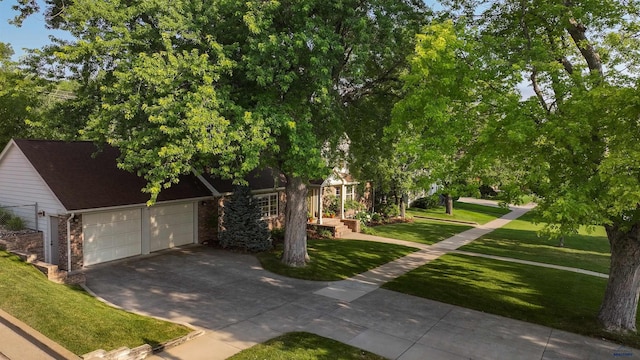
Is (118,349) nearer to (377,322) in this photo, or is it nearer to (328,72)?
(377,322)

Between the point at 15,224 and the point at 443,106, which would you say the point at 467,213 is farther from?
the point at 15,224

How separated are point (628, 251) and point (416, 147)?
6.15 meters

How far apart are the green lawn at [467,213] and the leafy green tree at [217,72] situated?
2302 cm

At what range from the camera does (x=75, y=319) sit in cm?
944

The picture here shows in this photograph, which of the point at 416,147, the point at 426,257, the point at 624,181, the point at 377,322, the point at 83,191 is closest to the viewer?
the point at 624,181

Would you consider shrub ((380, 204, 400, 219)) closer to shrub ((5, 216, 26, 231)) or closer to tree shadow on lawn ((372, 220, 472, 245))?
tree shadow on lawn ((372, 220, 472, 245))

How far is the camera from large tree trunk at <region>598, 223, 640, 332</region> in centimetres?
1058

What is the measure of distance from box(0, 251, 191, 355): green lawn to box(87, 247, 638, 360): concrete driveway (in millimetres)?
720

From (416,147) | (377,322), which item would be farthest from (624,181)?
(377,322)

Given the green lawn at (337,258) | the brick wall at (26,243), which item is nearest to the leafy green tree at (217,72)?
the green lawn at (337,258)

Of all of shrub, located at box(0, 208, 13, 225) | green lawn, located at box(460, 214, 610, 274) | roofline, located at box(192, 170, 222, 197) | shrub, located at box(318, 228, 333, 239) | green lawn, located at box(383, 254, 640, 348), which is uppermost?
roofline, located at box(192, 170, 222, 197)

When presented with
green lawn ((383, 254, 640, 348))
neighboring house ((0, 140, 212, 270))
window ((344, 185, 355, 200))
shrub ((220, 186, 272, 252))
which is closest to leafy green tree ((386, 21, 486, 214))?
green lawn ((383, 254, 640, 348))

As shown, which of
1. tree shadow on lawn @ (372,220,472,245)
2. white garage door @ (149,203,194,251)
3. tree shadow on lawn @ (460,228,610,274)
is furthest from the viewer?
tree shadow on lawn @ (372,220,472,245)

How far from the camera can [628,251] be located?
34.8 feet
